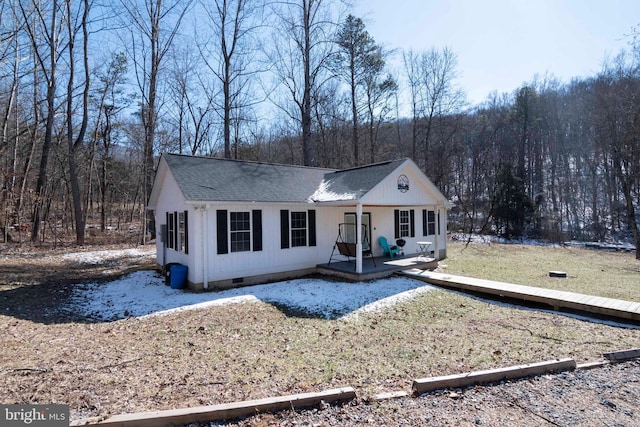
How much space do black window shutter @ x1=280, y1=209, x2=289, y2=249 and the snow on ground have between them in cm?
119

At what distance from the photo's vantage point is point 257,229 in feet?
32.9

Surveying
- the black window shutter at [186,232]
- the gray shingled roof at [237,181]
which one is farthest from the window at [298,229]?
the black window shutter at [186,232]

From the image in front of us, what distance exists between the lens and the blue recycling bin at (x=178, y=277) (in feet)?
30.7

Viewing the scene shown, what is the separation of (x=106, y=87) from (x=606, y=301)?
2810 cm

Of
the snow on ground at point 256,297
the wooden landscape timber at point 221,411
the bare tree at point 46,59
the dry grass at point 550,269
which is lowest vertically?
the dry grass at point 550,269

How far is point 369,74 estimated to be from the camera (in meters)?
23.9

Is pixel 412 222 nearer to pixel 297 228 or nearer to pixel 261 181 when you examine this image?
pixel 297 228

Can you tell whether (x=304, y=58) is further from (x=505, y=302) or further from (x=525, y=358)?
(x=525, y=358)

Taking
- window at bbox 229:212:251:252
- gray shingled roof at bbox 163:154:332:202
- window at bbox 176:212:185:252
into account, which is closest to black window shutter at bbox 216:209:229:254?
window at bbox 229:212:251:252

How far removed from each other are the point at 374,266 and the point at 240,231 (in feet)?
14.1

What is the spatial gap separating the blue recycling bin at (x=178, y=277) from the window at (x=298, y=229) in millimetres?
3227

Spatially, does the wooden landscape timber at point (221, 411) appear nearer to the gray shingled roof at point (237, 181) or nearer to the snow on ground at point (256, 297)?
the snow on ground at point (256, 297)

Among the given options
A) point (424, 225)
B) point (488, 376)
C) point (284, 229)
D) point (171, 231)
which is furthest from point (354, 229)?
point (488, 376)

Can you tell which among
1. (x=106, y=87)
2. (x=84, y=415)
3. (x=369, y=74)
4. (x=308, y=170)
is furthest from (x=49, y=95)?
(x=84, y=415)
